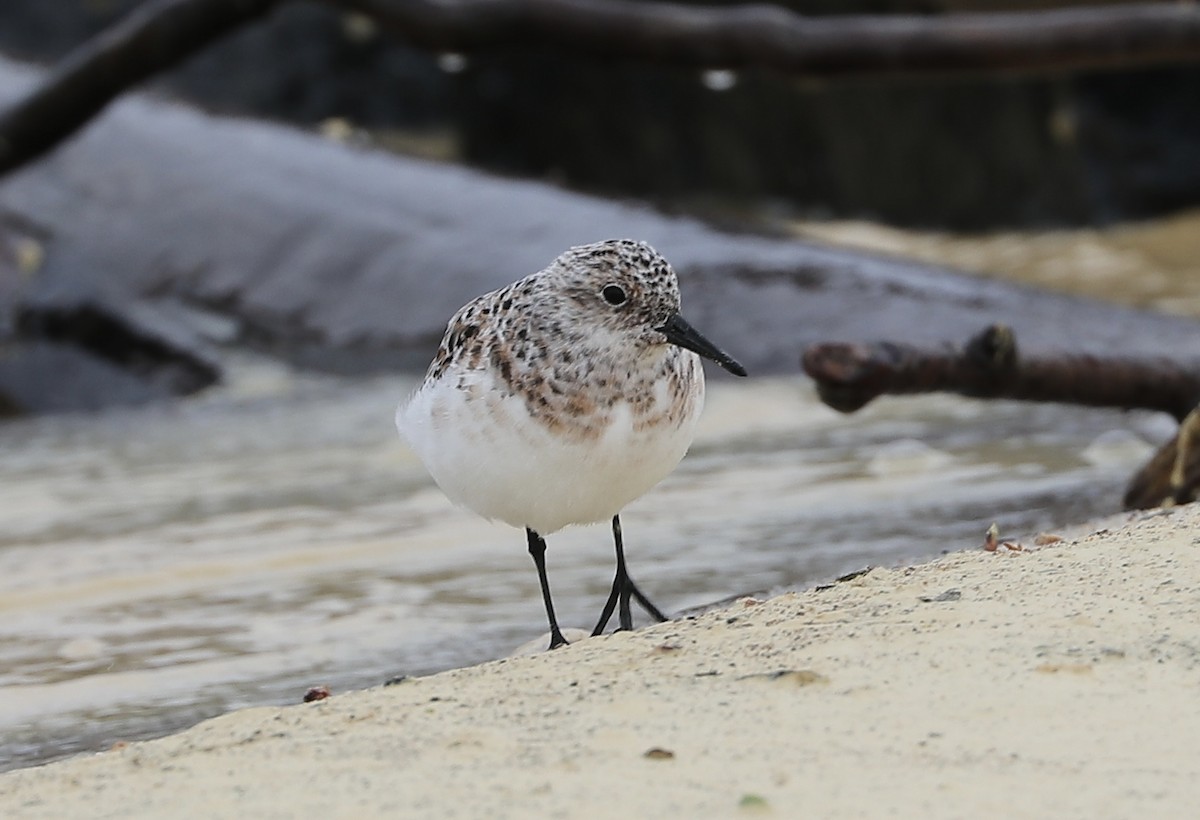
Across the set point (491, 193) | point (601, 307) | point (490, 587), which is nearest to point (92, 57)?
point (491, 193)

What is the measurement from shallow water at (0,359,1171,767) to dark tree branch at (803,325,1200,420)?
0.97 ft

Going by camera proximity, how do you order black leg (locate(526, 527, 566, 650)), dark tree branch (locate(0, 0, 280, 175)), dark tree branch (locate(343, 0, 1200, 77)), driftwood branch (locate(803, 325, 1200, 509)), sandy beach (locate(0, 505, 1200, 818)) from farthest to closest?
dark tree branch (locate(0, 0, 280, 175)) → dark tree branch (locate(343, 0, 1200, 77)) → driftwood branch (locate(803, 325, 1200, 509)) → black leg (locate(526, 527, 566, 650)) → sandy beach (locate(0, 505, 1200, 818))

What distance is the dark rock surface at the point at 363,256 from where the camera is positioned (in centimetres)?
712

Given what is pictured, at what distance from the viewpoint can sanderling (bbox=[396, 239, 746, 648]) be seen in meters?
3.69

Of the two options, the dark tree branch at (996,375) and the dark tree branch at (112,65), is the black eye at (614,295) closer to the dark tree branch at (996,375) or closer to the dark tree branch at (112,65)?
the dark tree branch at (996,375)

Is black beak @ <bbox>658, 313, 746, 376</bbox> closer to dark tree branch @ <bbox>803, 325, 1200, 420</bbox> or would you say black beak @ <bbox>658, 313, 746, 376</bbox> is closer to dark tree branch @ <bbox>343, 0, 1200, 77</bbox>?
dark tree branch @ <bbox>803, 325, 1200, 420</bbox>

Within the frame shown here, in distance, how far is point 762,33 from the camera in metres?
6.66

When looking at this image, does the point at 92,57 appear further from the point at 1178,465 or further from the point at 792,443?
the point at 1178,465

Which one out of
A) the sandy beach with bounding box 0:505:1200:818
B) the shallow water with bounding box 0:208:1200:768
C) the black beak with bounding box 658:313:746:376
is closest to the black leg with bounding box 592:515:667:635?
the shallow water with bounding box 0:208:1200:768

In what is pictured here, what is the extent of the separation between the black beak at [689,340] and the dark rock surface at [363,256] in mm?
2711

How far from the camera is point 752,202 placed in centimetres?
1452

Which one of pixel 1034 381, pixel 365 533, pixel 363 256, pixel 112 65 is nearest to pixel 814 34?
pixel 1034 381

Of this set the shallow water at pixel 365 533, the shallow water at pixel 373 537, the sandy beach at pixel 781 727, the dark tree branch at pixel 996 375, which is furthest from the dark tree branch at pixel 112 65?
the sandy beach at pixel 781 727

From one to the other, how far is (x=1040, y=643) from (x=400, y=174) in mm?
6868
